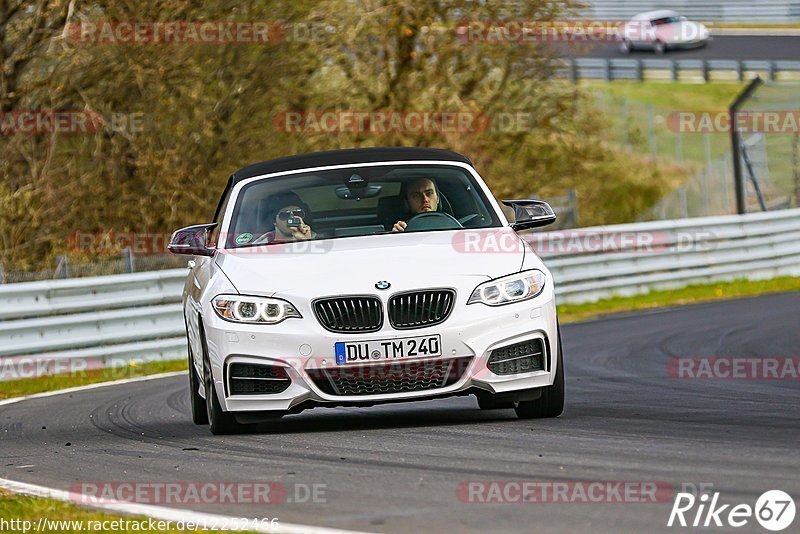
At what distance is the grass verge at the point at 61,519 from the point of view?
592cm

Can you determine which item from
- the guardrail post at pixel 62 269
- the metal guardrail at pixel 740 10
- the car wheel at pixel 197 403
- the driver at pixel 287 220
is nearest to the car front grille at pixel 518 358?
the driver at pixel 287 220

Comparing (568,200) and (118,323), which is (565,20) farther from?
(118,323)

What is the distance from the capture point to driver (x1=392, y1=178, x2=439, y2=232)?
952 cm

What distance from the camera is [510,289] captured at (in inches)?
334

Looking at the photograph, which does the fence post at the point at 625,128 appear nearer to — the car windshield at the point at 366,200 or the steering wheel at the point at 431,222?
the car windshield at the point at 366,200

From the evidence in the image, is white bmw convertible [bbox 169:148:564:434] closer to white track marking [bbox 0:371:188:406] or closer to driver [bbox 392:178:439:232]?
driver [bbox 392:178:439:232]

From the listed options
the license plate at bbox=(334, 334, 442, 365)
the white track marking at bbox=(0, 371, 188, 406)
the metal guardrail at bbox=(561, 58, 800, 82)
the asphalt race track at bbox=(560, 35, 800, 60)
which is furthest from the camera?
the asphalt race track at bbox=(560, 35, 800, 60)

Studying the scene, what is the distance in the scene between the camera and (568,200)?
2350 cm

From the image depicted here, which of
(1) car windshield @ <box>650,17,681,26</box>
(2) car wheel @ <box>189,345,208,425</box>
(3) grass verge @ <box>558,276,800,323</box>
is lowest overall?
(1) car windshield @ <box>650,17,681,26</box>

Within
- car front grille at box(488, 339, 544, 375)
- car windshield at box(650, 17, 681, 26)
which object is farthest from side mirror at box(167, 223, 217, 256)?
car windshield at box(650, 17, 681, 26)

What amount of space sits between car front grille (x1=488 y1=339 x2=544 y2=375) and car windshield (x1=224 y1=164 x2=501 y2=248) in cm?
109

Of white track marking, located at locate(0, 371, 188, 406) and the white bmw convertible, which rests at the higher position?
the white bmw convertible

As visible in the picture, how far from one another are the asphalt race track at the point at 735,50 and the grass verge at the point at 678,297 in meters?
28.5

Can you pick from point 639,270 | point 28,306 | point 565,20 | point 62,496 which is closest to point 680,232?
point 639,270
